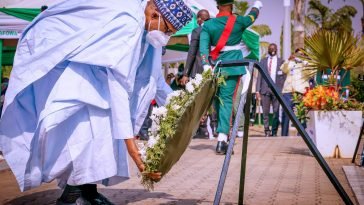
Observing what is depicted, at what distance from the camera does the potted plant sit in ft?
27.7

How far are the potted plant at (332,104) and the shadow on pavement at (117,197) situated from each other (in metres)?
3.69

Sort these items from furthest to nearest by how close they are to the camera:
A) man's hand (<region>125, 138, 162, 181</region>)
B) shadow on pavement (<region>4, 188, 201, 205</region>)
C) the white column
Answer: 1. the white column
2. shadow on pavement (<region>4, 188, 201, 205</region>)
3. man's hand (<region>125, 138, 162, 181</region>)

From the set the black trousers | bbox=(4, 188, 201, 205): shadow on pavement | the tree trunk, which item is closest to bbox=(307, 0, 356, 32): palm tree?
the tree trunk

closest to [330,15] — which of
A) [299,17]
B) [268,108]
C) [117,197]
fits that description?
[299,17]

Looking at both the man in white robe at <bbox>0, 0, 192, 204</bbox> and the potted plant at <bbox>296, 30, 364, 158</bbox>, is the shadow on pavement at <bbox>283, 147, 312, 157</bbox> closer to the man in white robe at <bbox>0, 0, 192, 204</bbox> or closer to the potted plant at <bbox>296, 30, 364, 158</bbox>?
the potted plant at <bbox>296, 30, 364, 158</bbox>

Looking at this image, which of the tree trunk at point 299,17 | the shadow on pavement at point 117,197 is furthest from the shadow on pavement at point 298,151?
the tree trunk at point 299,17

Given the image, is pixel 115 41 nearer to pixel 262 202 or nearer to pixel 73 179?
pixel 73 179

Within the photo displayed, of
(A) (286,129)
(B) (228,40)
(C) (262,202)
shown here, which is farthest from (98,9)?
(A) (286,129)

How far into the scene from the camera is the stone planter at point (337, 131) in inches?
331

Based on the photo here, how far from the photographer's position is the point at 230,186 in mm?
6016

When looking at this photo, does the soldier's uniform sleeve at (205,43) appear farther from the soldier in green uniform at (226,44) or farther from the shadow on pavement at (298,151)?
the shadow on pavement at (298,151)

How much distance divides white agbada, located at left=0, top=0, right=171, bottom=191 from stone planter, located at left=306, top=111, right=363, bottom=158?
4.93 m

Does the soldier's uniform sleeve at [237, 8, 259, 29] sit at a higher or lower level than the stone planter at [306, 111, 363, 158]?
higher

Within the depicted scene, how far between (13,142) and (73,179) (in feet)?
1.88
